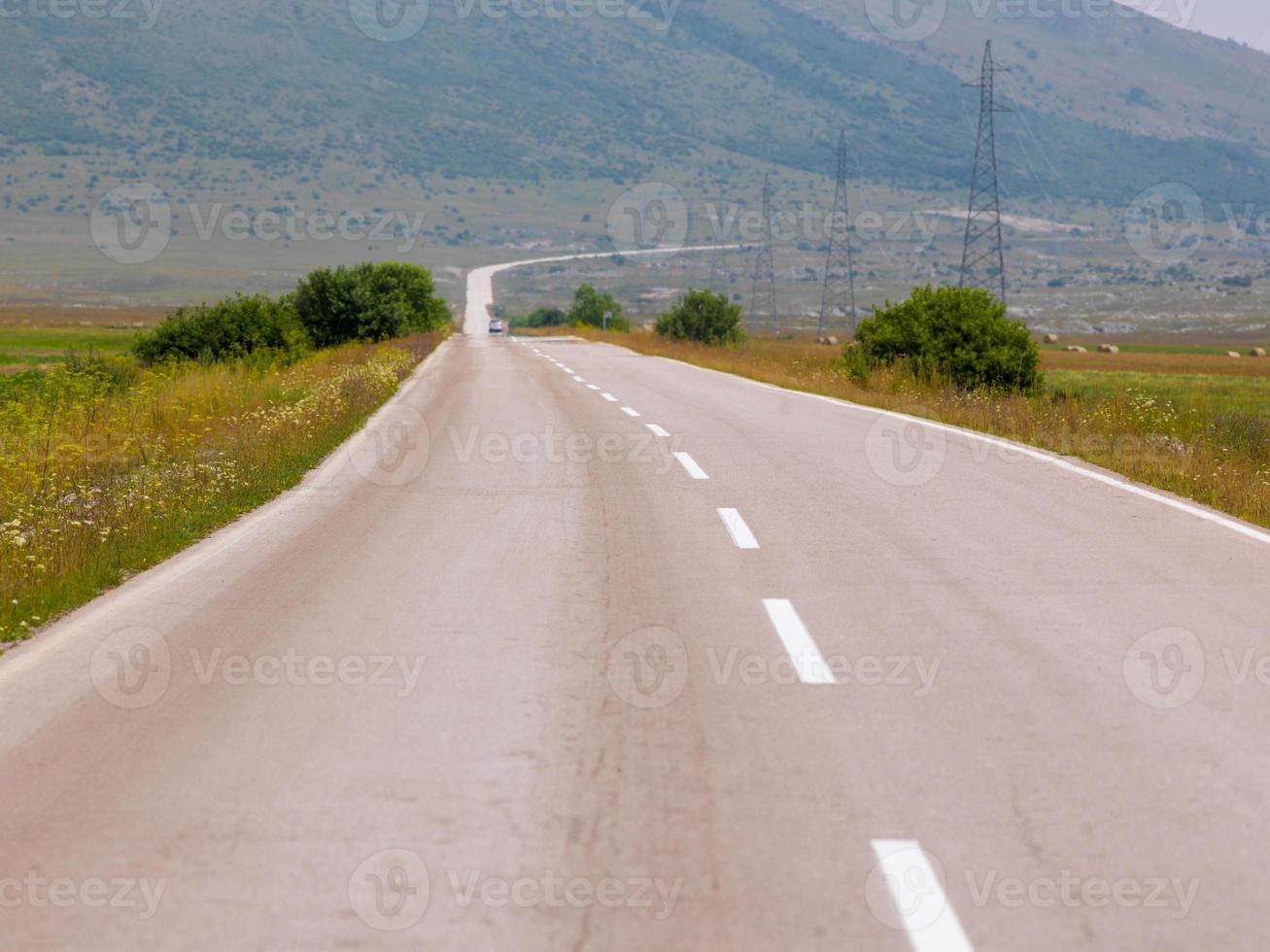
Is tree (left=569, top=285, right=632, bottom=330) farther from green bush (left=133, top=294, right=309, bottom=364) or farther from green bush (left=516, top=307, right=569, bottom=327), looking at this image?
green bush (left=133, top=294, right=309, bottom=364)

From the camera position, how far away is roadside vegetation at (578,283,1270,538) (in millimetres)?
13812

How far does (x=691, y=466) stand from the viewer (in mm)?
14828

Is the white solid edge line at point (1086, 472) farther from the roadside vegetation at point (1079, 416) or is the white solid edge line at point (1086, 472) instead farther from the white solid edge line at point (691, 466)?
the white solid edge line at point (691, 466)

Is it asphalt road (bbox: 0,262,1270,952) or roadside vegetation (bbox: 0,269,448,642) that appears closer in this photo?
asphalt road (bbox: 0,262,1270,952)

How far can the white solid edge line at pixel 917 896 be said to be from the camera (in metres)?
4.13

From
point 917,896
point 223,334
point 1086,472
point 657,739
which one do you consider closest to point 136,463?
point 1086,472

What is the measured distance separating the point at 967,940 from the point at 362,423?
18.0m

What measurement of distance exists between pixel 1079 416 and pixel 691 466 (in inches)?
269

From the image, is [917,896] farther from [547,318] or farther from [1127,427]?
[547,318]

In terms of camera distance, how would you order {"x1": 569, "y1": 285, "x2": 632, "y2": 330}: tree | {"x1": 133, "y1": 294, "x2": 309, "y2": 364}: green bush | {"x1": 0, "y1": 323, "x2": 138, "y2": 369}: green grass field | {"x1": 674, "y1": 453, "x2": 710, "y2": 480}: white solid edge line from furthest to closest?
{"x1": 569, "y1": 285, "x2": 632, "y2": 330}: tree
{"x1": 0, "y1": 323, "x2": 138, "y2": 369}: green grass field
{"x1": 133, "y1": 294, "x2": 309, "y2": 364}: green bush
{"x1": 674, "y1": 453, "x2": 710, "y2": 480}: white solid edge line

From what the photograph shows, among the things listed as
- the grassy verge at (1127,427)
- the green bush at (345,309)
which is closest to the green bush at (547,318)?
the green bush at (345,309)

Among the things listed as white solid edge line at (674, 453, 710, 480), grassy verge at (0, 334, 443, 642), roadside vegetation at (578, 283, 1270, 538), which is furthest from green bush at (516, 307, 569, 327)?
white solid edge line at (674, 453, 710, 480)

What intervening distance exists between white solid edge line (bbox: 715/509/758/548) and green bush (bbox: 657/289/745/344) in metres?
47.7

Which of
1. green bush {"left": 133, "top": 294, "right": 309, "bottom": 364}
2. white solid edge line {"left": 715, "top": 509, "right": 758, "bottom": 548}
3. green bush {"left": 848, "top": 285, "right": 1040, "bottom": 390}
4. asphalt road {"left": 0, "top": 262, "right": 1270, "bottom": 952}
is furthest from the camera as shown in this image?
green bush {"left": 133, "top": 294, "right": 309, "bottom": 364}
